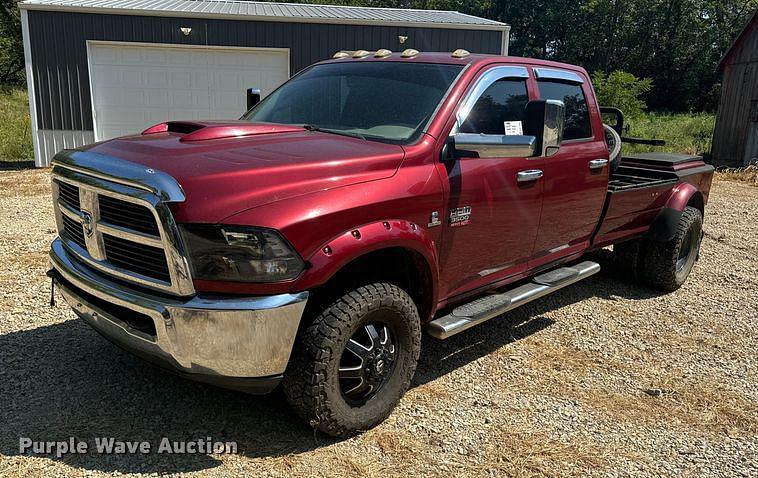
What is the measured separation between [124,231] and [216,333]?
2.29 feet

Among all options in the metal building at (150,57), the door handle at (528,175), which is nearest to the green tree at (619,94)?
the metal building at (150,57)

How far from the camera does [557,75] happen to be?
4.60 meters

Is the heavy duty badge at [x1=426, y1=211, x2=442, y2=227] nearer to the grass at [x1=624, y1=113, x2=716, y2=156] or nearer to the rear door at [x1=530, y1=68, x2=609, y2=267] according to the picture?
the rear door at [x1=530, y1=68, x2=609, y2=267]

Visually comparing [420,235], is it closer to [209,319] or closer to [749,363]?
[209,319]

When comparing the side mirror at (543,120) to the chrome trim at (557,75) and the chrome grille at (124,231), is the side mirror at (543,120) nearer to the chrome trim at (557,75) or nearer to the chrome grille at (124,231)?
the chrome trim at (557,75)

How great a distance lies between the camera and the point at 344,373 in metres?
3.08

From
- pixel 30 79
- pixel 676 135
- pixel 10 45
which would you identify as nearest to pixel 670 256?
pixel 30 79

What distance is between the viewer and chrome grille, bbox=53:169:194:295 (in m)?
2.62

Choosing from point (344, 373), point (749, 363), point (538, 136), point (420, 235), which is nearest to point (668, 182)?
point (749, 363)

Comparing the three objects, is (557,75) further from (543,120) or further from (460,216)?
(460,216)

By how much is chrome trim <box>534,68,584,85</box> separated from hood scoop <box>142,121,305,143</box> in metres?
1.85

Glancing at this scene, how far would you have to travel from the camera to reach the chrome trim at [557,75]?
14.5 feet

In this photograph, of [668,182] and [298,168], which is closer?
[298,168]

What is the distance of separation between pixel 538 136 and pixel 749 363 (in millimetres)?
2509
